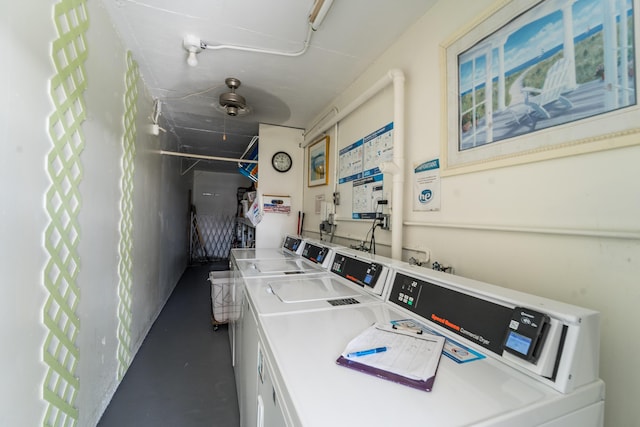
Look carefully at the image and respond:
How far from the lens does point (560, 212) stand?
36.0 inches

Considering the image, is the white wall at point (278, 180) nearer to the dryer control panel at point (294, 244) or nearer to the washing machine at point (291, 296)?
the dryer control panel at point (294, 244)

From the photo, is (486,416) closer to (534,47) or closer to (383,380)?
(383,380)

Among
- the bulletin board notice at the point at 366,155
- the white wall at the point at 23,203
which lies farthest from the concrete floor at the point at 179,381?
the bulletin board notice at the point at 366,155

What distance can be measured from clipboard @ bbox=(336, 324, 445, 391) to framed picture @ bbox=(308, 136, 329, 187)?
2.06 m

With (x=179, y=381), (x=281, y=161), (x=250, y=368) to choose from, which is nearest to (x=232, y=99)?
(x=281, y=161)

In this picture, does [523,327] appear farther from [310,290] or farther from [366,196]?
[366,196]

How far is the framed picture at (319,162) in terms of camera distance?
2.79 meters

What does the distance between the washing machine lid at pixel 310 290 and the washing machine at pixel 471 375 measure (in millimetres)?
318

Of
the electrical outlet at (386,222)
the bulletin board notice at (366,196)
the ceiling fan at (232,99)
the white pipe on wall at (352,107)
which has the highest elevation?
the ceiling fan at (232,99)

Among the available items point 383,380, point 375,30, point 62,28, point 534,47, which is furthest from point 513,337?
point 62,28

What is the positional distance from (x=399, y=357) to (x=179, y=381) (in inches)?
80.5

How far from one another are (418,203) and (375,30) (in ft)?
3.86

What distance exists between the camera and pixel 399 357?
72 cm

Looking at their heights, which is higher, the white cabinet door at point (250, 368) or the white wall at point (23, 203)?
the white wall at point (23, 203)
